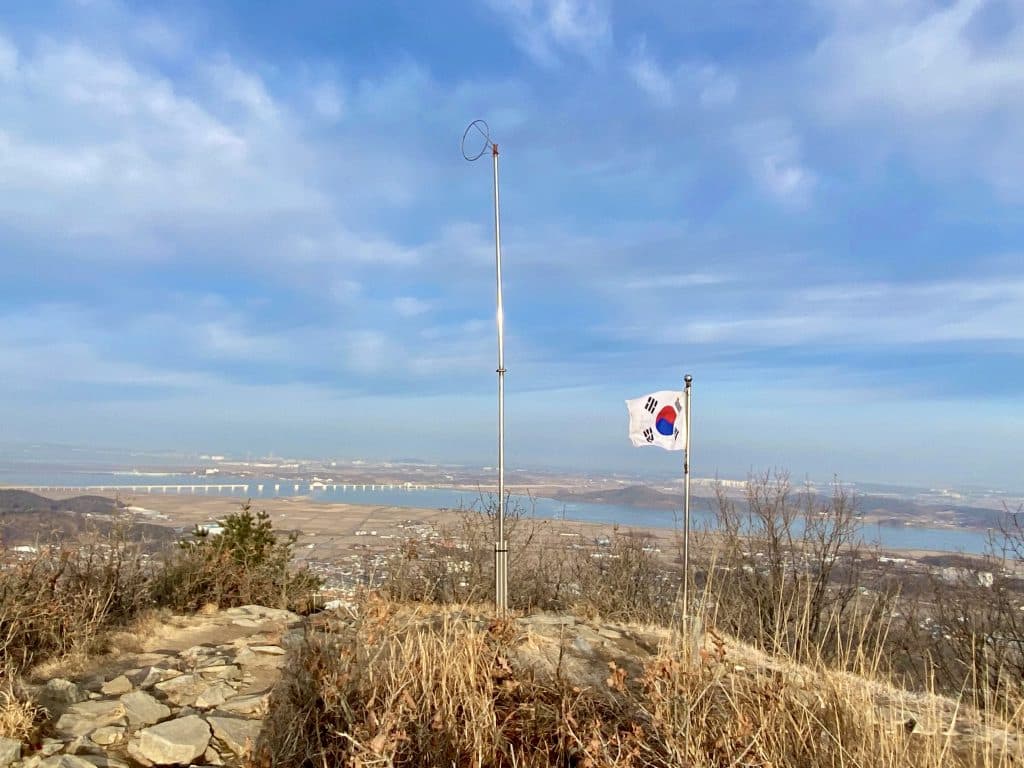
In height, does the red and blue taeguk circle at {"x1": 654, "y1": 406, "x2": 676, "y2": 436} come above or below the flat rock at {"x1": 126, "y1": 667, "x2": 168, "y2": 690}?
above

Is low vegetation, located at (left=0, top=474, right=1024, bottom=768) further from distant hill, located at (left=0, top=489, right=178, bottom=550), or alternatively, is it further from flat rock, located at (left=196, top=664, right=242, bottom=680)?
flat rock, located at (left=196, top=664, right=242, bottom=680)

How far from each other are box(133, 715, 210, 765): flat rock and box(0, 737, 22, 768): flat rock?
59cm

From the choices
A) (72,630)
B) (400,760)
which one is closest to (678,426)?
(400,760)

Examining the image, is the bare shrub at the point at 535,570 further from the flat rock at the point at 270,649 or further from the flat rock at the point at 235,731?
the flat rock at the point at 235,731

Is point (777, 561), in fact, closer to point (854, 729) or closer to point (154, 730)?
point (854, 729)

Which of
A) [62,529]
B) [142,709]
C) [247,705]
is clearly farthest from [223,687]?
[62,529]

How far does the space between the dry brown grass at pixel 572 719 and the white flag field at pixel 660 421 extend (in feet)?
12.8

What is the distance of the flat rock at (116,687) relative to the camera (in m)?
4.79

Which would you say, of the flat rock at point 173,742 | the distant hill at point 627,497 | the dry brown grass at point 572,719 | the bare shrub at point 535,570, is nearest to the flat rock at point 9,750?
the flat rock at point 173,742

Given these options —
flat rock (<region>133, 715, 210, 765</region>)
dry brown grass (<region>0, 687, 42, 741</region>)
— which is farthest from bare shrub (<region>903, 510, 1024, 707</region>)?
dry brown grass (<region>0, 687, 42, 741</region>)

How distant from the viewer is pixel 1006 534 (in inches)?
466

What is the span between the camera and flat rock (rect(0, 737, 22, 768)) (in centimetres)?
352

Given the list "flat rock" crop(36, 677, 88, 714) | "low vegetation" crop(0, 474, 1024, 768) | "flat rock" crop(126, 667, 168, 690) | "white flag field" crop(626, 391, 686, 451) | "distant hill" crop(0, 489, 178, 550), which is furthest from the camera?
"white flag field" crop(626, 391, 686, 451)

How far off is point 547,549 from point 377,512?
1100 cm
